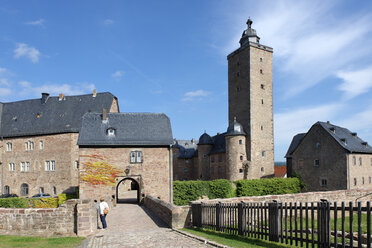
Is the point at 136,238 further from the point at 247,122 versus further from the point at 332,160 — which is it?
the point at 247,122

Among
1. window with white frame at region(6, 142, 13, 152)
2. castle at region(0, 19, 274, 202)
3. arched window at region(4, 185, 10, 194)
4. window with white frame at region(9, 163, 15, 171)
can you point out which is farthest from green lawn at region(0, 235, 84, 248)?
window with white frame at region(6, 142, 13, 152)

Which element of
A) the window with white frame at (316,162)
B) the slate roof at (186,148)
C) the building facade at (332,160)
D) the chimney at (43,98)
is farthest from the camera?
the slate roof at (186,148)

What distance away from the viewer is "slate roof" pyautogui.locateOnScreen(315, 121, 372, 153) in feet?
103

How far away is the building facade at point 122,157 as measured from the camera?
23922mm

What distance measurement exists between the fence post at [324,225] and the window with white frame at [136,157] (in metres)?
19.3

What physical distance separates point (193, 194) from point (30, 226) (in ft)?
60.2

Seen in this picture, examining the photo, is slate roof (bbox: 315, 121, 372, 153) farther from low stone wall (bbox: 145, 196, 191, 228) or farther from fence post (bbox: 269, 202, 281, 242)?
fence post (bbox: 269, 202, 281, 242)

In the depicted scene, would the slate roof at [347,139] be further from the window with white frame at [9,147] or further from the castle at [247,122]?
the window with white frame at [9,147]

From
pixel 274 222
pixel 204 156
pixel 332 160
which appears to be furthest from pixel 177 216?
pixel 204 156

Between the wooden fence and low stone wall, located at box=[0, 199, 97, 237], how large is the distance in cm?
468

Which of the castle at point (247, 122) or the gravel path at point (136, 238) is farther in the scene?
the castle at point (247, 122)

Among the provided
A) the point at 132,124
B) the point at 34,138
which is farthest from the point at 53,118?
the point at 132,124

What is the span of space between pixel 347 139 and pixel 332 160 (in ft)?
11.7

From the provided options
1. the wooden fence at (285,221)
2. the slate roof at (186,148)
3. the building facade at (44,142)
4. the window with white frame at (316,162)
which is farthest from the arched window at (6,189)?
the window with white frame at (316,162)
